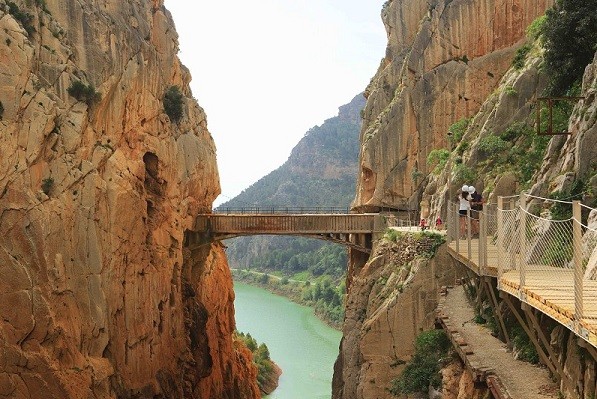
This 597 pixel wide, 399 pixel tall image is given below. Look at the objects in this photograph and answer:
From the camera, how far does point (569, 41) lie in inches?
653

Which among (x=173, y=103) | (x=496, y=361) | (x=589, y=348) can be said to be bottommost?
(x=496, y=361)

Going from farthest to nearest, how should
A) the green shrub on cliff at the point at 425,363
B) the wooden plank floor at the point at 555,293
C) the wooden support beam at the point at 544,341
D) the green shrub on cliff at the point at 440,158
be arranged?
the green shrub on cliff at the point at 440,158 < the green shrub on cliff at the point at 425,363 < the wooden support beam at the point at 544,341 < the wooden plank floor at the point at 555,293

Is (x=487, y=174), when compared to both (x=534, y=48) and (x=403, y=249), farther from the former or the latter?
(x=534, y=48)

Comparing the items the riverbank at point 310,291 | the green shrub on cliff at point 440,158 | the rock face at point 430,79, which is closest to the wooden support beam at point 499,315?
the green shrub on cliff at point 440,158

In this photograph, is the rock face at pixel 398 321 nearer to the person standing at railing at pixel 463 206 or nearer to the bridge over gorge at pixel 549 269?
the person standing at railing at pixel 463 206

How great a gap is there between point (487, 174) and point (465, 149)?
4145mm

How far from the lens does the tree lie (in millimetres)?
15852

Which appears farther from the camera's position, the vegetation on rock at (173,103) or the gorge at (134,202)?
the vegetation on rock at (173,103)

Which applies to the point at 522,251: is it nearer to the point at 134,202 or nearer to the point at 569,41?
the point at 569,41

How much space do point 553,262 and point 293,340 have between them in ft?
173

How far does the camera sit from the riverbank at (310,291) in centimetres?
6991

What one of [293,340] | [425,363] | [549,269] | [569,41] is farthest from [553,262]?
[293,340]

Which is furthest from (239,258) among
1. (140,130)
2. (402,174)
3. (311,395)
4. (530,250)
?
(530,250)

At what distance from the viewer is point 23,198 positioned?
18.4 m
